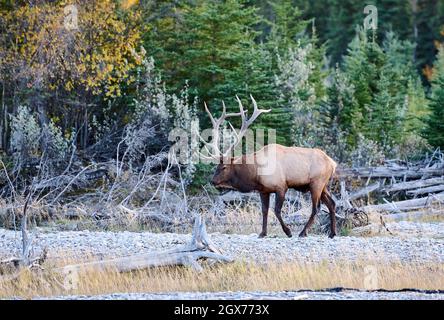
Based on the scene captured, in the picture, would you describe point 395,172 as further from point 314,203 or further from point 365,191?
point 314,203

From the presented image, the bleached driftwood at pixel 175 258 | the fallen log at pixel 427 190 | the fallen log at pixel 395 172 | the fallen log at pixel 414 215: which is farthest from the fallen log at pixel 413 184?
the bleached driftwood at pixel 175 258

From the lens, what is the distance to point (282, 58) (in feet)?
83.9

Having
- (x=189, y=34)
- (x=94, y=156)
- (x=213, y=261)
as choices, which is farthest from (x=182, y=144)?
(x=213, y=261)

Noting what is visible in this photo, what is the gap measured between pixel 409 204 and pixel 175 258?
7.92 m

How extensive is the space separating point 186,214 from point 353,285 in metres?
6.83

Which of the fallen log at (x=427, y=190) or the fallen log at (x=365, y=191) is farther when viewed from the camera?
the fallen log at (x=427, y=190)

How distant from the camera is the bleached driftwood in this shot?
39.4 ft

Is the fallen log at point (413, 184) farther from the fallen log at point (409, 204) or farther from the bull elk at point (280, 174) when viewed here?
the bull elk at point (280, 174)

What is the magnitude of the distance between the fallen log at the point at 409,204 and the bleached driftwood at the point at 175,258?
21.4 ft

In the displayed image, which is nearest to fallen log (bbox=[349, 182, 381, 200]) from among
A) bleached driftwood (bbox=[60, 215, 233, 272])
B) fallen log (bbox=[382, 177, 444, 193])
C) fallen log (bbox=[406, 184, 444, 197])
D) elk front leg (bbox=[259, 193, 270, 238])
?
fallen log (bbox=[382, 177, 444, 193])

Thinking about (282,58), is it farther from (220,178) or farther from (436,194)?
(220,178)

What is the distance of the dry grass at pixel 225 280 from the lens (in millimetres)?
11281

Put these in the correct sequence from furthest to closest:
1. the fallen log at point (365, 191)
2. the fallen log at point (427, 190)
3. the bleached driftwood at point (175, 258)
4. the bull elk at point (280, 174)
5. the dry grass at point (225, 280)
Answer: the fallen log at point (427, 190), the fallen log at point (365, 191), the bull elk at point (280, 174), the bleached driftwood at point (175, 258), the dry grass at point (225, 280)

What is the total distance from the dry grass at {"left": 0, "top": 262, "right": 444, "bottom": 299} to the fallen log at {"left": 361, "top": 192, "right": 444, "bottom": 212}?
20.5ft
